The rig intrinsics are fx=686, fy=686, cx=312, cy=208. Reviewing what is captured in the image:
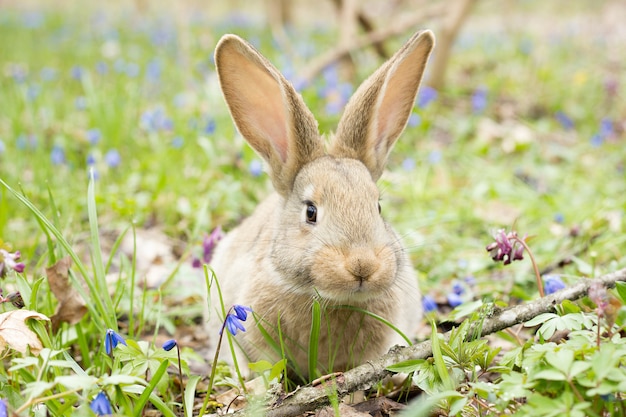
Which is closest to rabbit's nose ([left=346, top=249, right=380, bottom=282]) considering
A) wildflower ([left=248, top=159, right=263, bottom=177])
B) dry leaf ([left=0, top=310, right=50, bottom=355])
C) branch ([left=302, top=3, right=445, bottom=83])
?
dry leaf ([left=0, top=310, right=50, bottom=355])

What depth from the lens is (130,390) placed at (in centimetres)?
261

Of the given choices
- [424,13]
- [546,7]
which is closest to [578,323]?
[424,13]

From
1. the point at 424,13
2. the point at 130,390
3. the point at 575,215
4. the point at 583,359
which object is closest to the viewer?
the point at 583,359

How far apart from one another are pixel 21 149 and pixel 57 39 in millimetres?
9134

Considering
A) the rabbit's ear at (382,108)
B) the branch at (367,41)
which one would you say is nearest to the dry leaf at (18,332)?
the rabbit's ear at (382,108)

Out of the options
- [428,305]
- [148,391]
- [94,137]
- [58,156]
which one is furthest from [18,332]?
[94,137]

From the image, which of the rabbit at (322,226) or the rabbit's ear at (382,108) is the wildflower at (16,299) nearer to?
the rabbit at (322,226)

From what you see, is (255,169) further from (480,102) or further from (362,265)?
(480,102)

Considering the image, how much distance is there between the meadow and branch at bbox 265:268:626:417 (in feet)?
0.32

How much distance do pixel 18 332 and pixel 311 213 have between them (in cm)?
148

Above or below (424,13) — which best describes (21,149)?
below

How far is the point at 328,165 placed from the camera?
362cm

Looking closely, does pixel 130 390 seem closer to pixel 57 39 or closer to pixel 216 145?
pixel 216 145

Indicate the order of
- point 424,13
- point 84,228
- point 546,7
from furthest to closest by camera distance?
point 546,7, point 424,13, point 84,228
